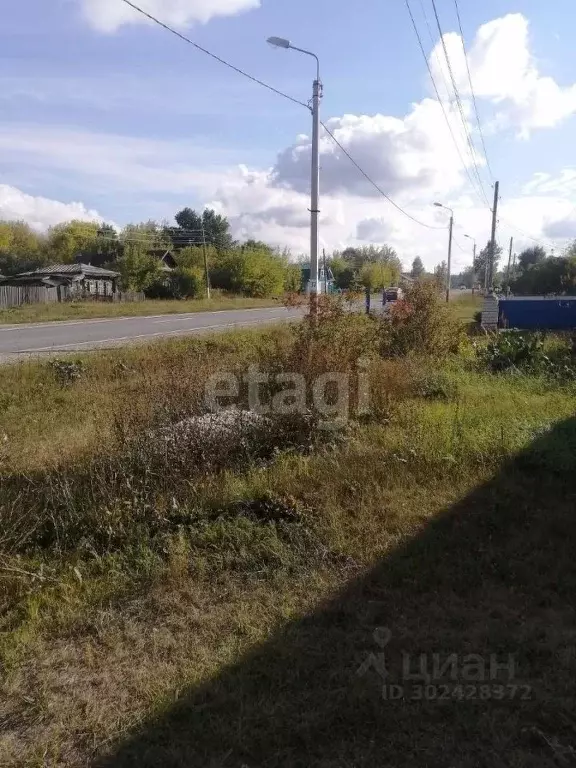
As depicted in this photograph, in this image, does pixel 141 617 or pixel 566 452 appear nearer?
pixel 141 617

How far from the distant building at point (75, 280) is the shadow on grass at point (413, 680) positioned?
33214 millimetres

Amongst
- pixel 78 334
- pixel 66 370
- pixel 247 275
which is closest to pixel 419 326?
pixel 66 370

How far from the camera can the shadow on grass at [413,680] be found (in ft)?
7.30

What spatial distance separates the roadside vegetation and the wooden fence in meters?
24.1

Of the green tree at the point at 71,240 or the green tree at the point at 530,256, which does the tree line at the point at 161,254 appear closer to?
the green tree at the point at 71,240

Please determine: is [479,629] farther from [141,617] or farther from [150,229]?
[150,229]

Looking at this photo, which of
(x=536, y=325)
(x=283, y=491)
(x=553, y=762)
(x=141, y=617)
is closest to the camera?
(x=553, y=762)

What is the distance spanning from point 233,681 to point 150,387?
3.80 m

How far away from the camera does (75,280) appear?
119 feet

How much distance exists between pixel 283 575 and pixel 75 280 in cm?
3632

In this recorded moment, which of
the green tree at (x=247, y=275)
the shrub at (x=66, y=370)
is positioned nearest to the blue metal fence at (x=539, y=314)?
the shrub at (x=66, y=370)

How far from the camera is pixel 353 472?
15.7 ft

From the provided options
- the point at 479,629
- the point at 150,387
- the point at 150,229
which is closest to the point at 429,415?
the point at 150,387

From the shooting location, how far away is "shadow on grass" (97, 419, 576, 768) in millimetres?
2225
